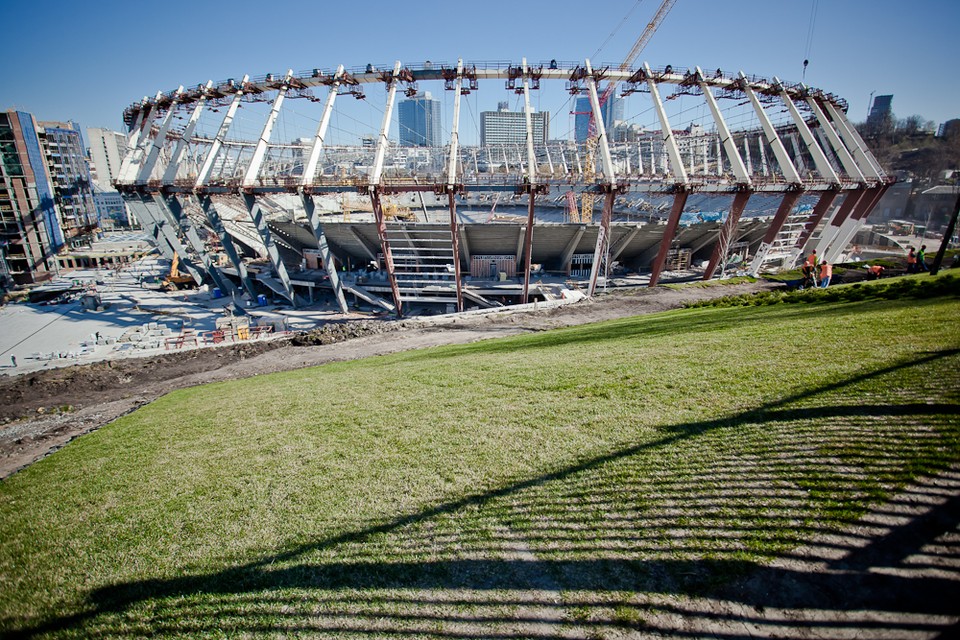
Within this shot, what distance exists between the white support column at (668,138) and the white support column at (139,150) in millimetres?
38601

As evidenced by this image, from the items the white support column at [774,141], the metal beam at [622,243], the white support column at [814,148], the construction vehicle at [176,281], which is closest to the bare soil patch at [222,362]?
the metal beam at [622,243]

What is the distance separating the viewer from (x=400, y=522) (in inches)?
204

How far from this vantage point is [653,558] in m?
4.12

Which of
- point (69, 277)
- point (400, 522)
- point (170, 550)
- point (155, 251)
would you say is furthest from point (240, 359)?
point (155, 251)

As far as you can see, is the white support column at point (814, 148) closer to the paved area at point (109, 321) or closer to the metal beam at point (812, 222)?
the metal beam at point (812, 222)

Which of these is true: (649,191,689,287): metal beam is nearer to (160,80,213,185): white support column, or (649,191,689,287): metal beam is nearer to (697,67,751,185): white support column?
(697,67,751,185): white support column

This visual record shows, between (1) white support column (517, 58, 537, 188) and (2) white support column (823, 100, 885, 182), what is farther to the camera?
(2) white support column (823, 100, 885, 182)

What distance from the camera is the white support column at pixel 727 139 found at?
24809 millimetres

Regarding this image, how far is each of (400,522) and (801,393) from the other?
20.9 ft

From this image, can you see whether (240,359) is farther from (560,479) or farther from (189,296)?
(189,296)

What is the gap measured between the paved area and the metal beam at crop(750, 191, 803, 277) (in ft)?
101

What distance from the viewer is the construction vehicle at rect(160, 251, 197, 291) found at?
134ft

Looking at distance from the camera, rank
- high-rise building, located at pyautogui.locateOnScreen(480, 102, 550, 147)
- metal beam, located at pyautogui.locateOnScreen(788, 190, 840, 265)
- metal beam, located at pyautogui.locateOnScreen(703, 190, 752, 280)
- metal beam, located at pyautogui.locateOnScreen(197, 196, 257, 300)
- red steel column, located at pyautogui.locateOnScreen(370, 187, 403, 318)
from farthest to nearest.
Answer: high-rise building, located at pyautogui.locateOnScreen(480, 102, 550, 147)
metal beam, located at pyautogui.locateOnScreen(197, 196, 257, 300)
metal beam, located at pyautogui.locateOnScreen(788, 190, 840, 265)
metal beam, located at pyautogui.locateOnScreen(703, 190, 752, 280)
red steel column, located at pyautogui.locateOnScreen(370, 187, 403, 318)

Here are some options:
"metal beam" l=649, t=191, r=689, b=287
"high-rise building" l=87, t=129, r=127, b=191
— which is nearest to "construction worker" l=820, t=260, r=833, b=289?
"metal beam" l=649, t=191, r=689, b=287
